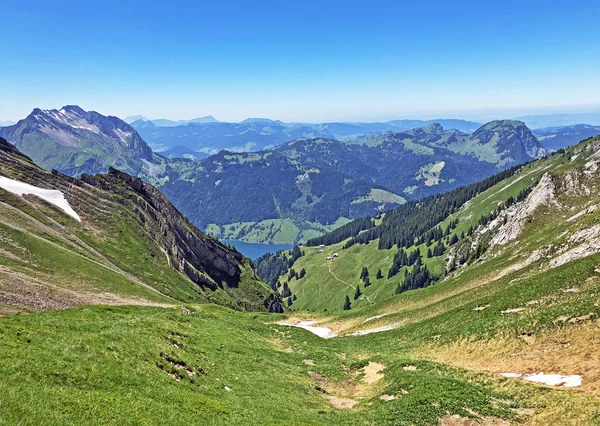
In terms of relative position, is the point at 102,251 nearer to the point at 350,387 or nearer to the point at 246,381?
the point at 246,381

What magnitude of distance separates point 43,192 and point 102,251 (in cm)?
3322

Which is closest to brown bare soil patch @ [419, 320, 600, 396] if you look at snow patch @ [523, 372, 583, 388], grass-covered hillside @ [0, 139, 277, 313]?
snow patch @ [523, 372, 583, 388]

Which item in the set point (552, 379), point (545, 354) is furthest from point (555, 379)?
point (545, 354)

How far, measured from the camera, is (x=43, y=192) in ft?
391

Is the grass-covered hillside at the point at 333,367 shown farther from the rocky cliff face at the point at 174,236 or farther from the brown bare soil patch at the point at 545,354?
the rocky cliff face at the point at 174,236

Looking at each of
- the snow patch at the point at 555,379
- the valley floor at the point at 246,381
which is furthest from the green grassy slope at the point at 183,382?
the snow patch at the point at 555,379

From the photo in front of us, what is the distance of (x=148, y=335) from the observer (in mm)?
30172

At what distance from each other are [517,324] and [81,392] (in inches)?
1552

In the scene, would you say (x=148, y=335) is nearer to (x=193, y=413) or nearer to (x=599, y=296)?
(x=193, y=413)

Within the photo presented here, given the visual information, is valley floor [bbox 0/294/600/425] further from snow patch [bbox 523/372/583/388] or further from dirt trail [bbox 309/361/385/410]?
snow patch [bbox 523/372/583/388]

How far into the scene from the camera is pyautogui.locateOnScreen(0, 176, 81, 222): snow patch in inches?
4375

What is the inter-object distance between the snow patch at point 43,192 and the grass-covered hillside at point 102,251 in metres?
0.58

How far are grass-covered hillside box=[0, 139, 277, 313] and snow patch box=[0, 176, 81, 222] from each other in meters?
0.58

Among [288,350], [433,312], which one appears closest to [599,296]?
[433,312]
